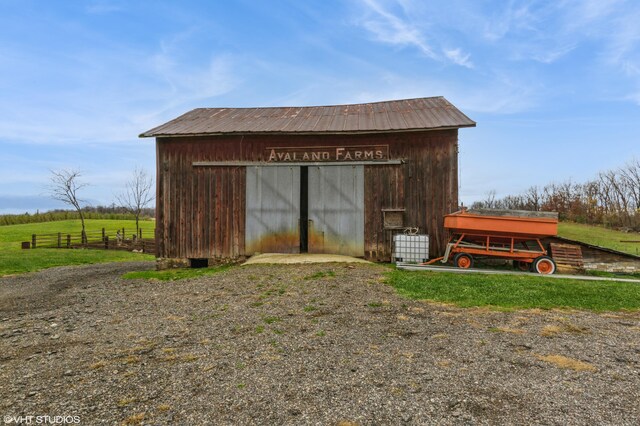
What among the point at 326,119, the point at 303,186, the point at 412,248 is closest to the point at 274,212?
the point at 303,186

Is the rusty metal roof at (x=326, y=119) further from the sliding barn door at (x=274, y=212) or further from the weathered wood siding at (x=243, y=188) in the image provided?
the sliding barn door at (x=274, y=212)

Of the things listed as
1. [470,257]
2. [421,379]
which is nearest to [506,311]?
[421,379]

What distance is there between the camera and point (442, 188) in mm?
12164

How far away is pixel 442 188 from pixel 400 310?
6739 mm

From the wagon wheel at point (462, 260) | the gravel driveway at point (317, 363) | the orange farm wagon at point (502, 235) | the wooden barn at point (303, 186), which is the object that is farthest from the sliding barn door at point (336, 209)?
the gravel driveway at point (317, 363)

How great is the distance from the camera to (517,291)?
25.9ft

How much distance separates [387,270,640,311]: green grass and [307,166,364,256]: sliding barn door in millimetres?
3215

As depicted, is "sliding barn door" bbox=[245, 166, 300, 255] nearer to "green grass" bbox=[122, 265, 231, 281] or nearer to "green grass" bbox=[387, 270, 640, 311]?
"green grass" bbox=[122, 265, 231, 281]

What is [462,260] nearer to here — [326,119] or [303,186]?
[303,186]

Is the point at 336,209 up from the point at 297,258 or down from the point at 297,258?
up

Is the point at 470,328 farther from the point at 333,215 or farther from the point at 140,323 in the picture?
the point at 333,215

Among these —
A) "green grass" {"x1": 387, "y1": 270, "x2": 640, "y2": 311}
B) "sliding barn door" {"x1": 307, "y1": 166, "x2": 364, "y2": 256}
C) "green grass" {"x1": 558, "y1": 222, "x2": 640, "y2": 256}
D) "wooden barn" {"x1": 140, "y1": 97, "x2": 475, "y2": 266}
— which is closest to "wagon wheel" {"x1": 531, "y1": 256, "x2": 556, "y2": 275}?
"green grass" {"x1": 387, "y1": 270, "x2": 640, "y2": 311}

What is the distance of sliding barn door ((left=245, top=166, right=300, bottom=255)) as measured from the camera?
1288 cm

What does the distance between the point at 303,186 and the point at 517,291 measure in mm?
7825
